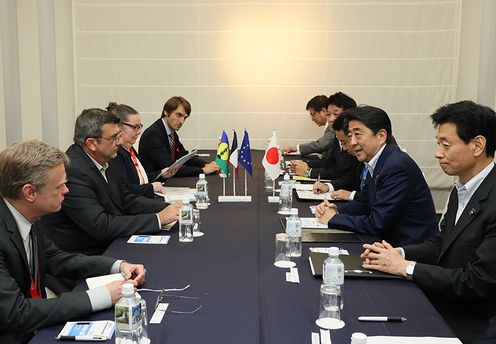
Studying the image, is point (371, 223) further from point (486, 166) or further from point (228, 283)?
point (228, 283)

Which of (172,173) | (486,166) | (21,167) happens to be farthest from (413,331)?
(172,173)

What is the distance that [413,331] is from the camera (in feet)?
5.82

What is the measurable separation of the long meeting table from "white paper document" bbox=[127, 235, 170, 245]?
0.13 feet

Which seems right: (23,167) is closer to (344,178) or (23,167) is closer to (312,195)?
(312,195)

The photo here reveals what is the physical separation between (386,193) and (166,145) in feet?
8.65

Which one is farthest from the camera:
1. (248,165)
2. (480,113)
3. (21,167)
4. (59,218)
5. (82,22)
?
(82,22)

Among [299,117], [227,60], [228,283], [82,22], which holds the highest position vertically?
[82,22]

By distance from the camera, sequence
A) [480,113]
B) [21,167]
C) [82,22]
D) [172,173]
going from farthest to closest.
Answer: [82,22] < [172,173] < [480,113] < [21,167]

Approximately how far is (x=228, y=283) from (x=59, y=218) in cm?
117

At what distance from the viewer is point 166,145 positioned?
16.7 feet

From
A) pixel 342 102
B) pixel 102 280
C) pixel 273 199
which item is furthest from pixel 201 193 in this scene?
pixel 342 102

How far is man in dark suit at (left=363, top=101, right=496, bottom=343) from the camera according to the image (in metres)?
2.17

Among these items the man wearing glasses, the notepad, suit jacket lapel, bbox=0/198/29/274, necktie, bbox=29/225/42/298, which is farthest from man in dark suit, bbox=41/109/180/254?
the notepad

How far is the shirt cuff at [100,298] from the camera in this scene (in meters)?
1.87
